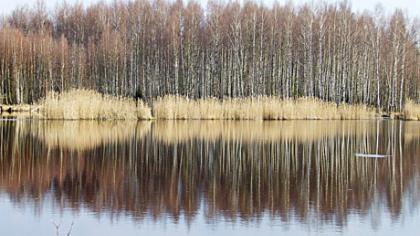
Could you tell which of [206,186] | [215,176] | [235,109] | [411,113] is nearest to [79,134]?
[215,176]

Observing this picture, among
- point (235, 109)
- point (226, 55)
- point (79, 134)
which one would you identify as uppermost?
point (226, 55)

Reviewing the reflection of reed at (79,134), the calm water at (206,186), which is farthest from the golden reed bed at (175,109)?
the calm water at (206,186)

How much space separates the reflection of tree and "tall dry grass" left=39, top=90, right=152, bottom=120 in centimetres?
962

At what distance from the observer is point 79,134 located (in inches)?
890

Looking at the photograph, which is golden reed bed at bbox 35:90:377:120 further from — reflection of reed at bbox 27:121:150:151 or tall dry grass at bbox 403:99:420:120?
tall dry grass at bbox 403:99:420:120

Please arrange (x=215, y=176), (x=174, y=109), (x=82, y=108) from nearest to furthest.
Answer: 1. (x=215, y=176)
2. (x=82, y=108)
3. (x=174, y=109)

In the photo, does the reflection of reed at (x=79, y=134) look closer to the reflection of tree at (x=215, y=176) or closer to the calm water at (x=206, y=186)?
the calm water at (x=206, y=186)

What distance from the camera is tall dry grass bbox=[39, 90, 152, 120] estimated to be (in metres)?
30.9

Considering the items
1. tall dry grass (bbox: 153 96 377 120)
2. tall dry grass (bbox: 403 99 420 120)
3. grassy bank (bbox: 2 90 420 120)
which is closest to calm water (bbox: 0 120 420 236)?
grassy bank (bbox: 2 90 420 120)

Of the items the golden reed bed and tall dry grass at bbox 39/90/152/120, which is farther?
the golden reed bed

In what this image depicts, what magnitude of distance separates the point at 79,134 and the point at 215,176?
420 inches

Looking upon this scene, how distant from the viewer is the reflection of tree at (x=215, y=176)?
9.80m

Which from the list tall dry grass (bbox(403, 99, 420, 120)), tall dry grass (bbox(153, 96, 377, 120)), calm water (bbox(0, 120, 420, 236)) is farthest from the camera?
tall dry grass (bbox(403, 99, 420, 120))

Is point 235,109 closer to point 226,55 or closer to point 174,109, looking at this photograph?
point 174,109
